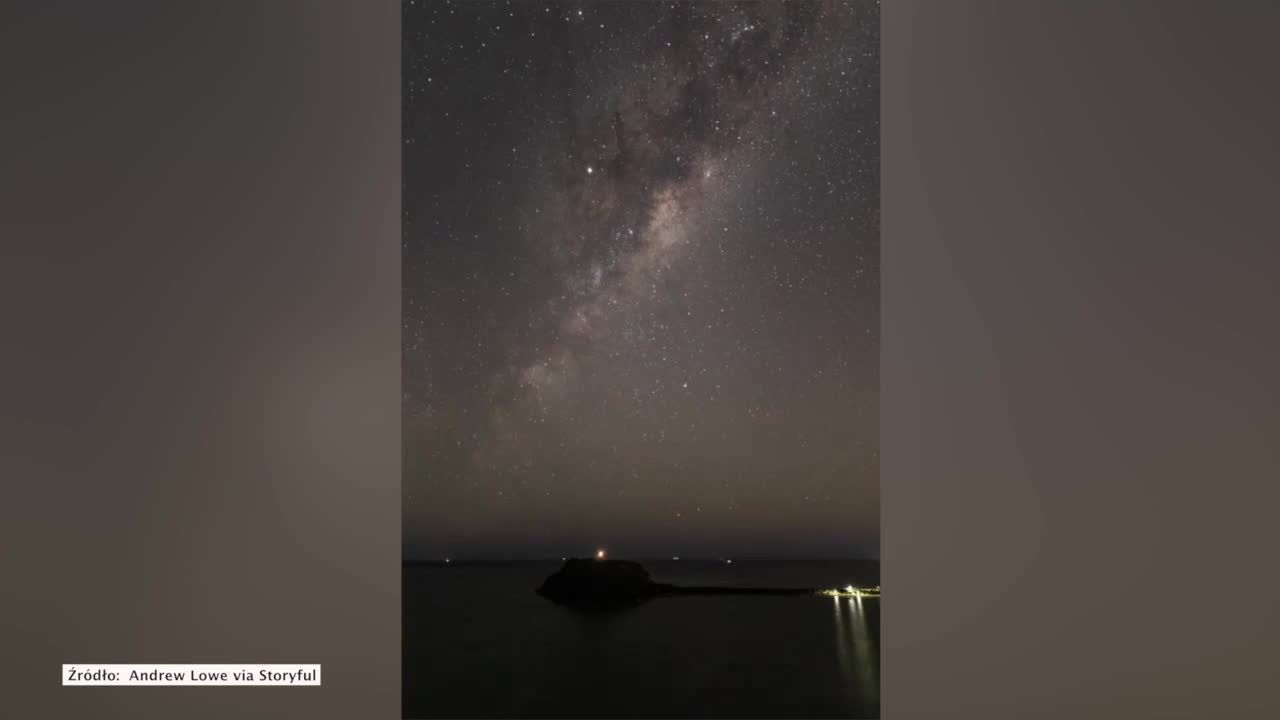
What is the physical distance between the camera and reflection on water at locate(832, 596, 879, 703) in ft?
→ 7.12

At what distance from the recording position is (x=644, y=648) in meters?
2.29

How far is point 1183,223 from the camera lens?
1.98 meters

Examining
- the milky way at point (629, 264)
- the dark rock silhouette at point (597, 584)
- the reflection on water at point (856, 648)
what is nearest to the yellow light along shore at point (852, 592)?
the reflection on water at point (856, 648)

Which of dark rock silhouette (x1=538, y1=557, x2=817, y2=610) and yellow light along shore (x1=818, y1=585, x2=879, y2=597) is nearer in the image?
yellow light along shore (x1=818, y1=585, x2=879, y2=597)

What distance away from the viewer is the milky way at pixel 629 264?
7.37 ft

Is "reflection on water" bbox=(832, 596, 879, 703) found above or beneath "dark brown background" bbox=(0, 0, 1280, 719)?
beneath

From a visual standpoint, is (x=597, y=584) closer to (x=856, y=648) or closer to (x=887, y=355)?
(x=856, y=648)

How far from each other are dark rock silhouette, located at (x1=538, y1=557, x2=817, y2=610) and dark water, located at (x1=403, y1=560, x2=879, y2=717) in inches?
1.1

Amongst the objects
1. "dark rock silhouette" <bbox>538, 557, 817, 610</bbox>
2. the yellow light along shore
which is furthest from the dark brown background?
"dark rock silhouette" <bbox>538, 557, 817, 610</bbox>

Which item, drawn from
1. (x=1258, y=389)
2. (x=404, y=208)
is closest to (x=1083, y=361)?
(x=1258, y=389)

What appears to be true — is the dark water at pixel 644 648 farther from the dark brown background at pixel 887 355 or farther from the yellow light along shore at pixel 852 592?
the dark brown background at pixel 887 355

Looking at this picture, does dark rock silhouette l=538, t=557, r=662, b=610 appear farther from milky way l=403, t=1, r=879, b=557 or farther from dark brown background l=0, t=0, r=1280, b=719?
dark brown background l=0, t=0, r=1280, b=719

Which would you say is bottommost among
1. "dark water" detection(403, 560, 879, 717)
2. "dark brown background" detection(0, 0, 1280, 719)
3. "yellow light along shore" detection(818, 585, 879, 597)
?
"dark water" detection(403, 560, 879, 717)

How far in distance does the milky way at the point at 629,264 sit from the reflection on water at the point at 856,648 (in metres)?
0.18
